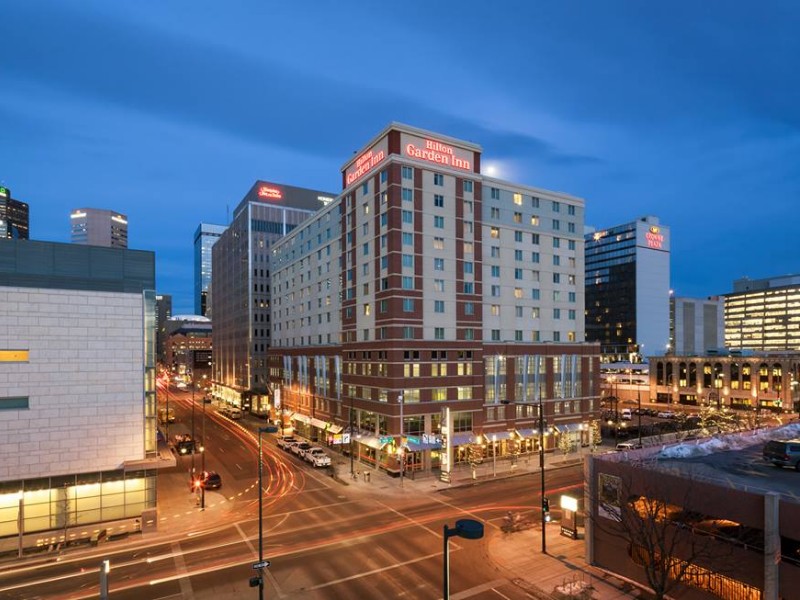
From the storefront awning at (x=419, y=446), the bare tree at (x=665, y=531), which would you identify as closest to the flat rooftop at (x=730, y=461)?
the bare tree at (x=665, y=531)

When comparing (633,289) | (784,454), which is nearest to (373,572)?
(784,454)

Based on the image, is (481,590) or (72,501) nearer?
(481,590)

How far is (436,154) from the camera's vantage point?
2359 inches

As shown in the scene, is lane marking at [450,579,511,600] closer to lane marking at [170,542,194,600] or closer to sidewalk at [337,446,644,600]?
sidewalk at [337,446,644,600]

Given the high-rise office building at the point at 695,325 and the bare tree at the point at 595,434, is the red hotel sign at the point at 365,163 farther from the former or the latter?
the high-rise office building at the point at 695,325

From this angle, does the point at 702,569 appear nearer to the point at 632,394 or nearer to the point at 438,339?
the point at 438,339

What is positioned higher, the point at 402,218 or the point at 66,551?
the point at 402,218

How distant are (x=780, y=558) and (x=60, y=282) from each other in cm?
4730

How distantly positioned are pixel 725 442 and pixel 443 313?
106 ft

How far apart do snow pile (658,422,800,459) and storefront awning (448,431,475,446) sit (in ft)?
92.0

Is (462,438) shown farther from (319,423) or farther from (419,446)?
(319,423)

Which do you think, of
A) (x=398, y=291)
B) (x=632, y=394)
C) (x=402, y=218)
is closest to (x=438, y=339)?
(x=398, y=291)

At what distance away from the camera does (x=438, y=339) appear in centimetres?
5897

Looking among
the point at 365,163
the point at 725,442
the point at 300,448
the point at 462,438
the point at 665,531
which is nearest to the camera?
the point at 665,531
